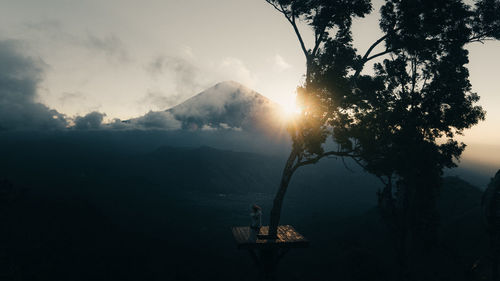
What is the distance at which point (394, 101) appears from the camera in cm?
1373

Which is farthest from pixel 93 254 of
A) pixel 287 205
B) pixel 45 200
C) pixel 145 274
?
pixel 287 205

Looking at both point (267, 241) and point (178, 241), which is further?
point (178, 241)

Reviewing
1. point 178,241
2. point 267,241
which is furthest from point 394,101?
point 178,241

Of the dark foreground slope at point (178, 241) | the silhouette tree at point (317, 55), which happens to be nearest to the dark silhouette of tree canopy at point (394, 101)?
the silhouette tree at point (317, 55)

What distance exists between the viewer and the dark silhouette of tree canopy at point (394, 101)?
1074 centimetres

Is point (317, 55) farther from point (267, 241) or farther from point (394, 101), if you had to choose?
point (267, 241)

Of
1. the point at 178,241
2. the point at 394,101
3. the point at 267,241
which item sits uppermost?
the point at 394,101

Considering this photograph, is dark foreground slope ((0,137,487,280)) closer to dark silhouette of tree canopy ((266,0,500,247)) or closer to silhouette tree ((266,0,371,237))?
dark silhouette of tree canopy ((266,0,500,247))

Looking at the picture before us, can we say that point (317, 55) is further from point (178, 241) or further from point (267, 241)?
point (178, 241)

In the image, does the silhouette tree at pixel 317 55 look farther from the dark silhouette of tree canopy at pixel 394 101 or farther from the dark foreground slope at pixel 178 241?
the dark foreground slope at pixel 178 241

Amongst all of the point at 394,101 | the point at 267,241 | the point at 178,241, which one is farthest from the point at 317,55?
the point at 178,241

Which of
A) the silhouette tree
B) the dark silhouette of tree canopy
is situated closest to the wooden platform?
the dark silhouette of tree canopy

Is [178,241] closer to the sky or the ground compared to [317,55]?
closer to the ground

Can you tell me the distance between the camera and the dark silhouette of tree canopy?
10.7 m
